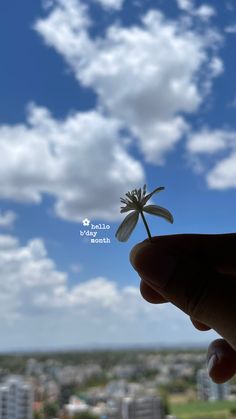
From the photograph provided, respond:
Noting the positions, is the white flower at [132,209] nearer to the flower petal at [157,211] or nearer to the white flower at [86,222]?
the flower petal at [157,211]

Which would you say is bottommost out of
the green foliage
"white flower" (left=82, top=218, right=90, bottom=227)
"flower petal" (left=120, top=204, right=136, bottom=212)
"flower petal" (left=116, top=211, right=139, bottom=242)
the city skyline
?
the green foliage

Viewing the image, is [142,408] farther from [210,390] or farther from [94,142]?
[94,142]

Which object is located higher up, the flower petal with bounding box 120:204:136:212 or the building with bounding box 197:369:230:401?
the flower petal with bounding box 120:204:136:212

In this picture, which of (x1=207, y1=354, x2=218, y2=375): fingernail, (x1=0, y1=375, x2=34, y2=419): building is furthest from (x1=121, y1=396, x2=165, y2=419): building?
(x1=207, y1=354, x2=218, y2=375): fingernail

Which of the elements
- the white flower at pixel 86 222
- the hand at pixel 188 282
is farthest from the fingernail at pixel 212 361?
the white flower at pixel 86 222

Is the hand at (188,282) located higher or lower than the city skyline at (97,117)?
lower

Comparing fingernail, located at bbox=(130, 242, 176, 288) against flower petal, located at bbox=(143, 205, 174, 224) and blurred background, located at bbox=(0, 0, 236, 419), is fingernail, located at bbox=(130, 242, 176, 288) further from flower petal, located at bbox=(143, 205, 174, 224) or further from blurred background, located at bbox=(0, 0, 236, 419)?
blurred background, located at bbox=(0, 0, 236, 419)
